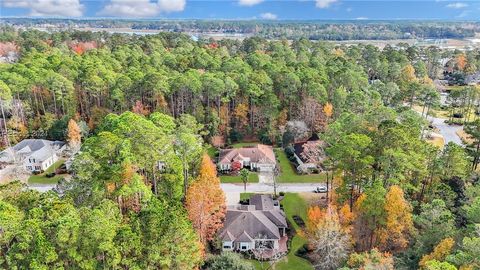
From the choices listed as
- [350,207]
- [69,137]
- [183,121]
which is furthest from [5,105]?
[350,207]

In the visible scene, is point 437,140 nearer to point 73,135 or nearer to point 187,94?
point 187,94

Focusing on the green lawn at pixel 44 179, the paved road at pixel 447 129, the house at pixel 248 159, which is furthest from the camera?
the paved road at pixel 447 129

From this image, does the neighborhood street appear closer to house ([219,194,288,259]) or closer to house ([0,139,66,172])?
house ([219,194,288,259])

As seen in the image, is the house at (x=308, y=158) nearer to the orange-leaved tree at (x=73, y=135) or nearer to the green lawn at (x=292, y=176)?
the green lawn at (x=292, y=176)

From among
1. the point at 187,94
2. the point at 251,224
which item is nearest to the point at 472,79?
the point at 187,94

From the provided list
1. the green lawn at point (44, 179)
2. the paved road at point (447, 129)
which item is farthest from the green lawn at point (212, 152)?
the paved road at point (447, 129)

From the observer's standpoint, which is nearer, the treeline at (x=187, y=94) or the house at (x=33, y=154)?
the house at (x=33, y=154)

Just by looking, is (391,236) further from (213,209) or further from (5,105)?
(5,105)
